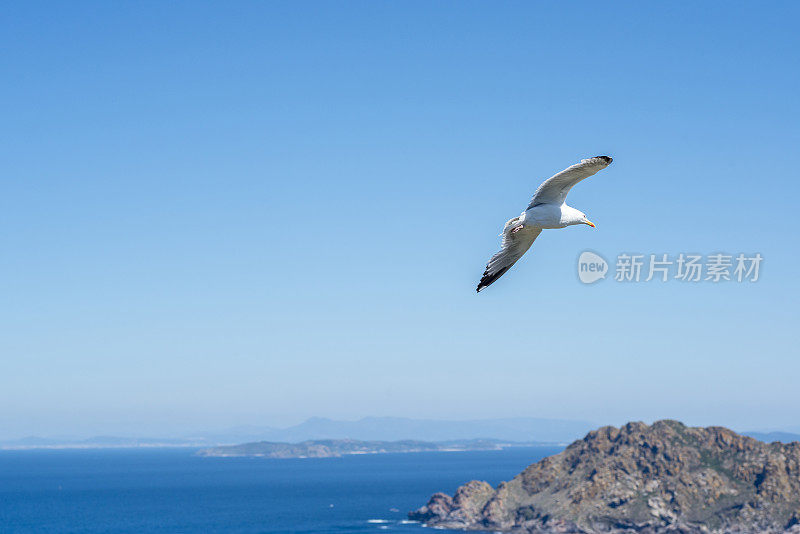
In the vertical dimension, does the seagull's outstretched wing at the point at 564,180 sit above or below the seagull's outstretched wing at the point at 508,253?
above

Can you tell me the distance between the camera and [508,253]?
21609 mm

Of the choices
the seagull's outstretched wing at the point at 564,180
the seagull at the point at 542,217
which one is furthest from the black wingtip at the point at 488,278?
the seagull's outstretched wing at the point at 564,180

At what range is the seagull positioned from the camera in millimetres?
17938

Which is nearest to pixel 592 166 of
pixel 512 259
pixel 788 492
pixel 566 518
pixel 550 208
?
pixel 550 208

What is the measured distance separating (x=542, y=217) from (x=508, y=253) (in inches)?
91.8

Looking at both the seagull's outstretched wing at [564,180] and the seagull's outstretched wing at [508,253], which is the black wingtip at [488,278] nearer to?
the seagull's outstretched wing at [508,253]

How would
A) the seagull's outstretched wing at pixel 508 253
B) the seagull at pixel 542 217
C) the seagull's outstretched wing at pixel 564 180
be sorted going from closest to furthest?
the seagull's outstretched wing at pixel 564 180
the seagull at pixel 542 217
the seagull's outstretched wing at pixel 508 253

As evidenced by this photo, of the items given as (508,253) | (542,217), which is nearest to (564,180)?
(542,217)

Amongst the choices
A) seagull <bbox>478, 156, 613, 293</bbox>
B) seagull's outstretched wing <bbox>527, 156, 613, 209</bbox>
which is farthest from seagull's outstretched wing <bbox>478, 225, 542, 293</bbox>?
seagull's outstretched wing <bbox>527, 156, 613, 209</bbox>

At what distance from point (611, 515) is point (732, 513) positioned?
28641 mm

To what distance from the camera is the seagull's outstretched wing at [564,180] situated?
17256mm

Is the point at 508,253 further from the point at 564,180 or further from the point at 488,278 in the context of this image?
the point at 564,180

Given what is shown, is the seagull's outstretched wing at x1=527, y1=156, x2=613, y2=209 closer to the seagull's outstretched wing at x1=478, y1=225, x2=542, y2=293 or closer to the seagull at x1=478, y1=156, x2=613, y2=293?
the seagull at x1=478, y1=156, x2=613, y2=293

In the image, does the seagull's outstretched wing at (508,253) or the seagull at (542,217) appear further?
the seagull's outstretched wing at (508,253)
